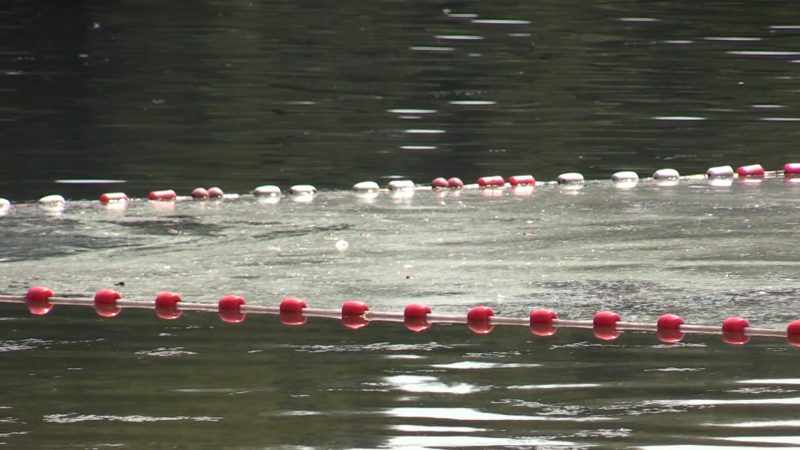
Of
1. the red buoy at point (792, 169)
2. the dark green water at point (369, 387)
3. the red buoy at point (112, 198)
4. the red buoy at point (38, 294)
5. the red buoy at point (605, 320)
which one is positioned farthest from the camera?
the red buoy at point (792, 169)

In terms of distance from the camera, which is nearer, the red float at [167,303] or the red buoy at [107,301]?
the red float at [167,303]

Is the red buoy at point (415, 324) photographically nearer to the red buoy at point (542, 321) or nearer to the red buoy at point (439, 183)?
the red buoy at point (542, 321)

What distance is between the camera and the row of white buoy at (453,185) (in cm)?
1366

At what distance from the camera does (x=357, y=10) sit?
122 feet

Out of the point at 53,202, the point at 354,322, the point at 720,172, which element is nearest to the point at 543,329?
the point at 354,322

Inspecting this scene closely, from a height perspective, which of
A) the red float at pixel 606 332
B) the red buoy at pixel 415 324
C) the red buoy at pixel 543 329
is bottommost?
the red buoy at pixel 415 324

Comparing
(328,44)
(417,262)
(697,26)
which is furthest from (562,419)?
(697,26)

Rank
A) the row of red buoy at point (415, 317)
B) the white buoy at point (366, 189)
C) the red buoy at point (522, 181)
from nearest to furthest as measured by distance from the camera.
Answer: the row of red buoy at point (415, 317)
the white buoy at point (366, 189)
the red buoy at point (522, 181)

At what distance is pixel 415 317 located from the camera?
368 inches

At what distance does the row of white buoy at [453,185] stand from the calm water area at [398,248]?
0.48 ft

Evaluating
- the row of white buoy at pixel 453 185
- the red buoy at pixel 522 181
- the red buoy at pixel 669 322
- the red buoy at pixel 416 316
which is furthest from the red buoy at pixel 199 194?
the red buoy at pixel 669 322

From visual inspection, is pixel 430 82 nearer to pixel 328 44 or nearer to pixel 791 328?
pixel 328 44

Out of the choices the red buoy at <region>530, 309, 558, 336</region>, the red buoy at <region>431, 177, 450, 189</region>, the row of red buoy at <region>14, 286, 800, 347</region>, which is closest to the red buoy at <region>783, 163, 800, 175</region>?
the red buoy at <region>431, 177, 450, 189</region>

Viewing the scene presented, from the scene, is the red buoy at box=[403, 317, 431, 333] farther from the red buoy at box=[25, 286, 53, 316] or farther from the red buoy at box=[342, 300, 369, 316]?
the red buoy at box=[25, 286, 53, 316]
